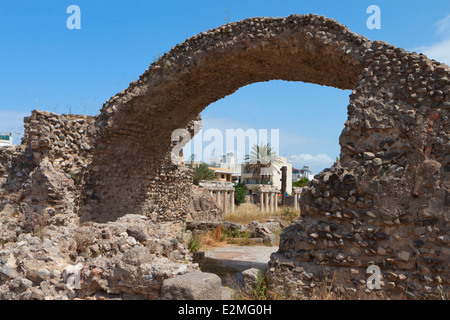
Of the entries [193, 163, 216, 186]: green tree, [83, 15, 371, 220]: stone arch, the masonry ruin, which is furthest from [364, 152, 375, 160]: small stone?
[193, 163, 216, 186]: green tree

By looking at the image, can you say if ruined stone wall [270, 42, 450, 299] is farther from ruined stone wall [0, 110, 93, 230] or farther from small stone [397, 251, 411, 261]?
ruined stone wall [0, 110, 93, 230]

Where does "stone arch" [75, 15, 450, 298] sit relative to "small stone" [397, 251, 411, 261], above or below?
above

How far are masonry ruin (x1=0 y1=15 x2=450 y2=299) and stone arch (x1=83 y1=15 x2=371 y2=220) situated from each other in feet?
0.08

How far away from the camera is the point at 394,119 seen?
16.6ft

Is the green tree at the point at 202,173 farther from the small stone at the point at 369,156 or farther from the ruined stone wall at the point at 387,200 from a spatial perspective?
the small stone at the point at 369,156

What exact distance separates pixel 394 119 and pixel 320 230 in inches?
73.1

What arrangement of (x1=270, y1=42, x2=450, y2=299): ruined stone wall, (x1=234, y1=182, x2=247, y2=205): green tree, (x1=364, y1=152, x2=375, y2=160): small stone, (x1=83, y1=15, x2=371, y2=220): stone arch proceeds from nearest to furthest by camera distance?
(x1=270, y1=42, x2=450, y2=299): ruined stone wall
(x1=364, y1=152, x2=375, y2=160): small stone
(x1=83, y1=15, x2=371, y2=220): stone arch
(x1=234, y1=182, x2=247, y2=205): green tree

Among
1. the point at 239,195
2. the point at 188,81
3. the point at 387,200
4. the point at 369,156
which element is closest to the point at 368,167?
the point at 369,156

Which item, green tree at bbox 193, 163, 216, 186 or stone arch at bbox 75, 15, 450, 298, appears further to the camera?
green tree at bbox 193, 163, 216, 186

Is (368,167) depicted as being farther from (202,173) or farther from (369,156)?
(202,173)

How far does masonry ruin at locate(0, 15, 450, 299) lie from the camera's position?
4594 millimetres

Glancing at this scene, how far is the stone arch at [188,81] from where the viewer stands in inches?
266

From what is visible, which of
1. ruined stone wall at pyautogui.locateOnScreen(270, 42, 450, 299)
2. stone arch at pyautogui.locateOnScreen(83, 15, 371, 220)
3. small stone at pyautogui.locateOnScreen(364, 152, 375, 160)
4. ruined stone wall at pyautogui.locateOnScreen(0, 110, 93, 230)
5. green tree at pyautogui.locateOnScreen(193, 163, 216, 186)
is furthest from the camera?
green tree at pyautogui.locateOnScreen(193, 163, 216, 186)
